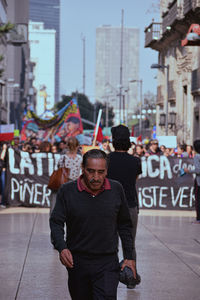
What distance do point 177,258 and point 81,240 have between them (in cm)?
526

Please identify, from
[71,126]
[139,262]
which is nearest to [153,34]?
[71,126]

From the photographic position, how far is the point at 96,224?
193 inches

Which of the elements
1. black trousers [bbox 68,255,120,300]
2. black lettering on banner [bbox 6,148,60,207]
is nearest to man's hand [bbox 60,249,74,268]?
black trousers [bbox 68,255,120,300]

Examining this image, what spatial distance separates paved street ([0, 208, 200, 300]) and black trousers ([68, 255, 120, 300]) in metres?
2.55

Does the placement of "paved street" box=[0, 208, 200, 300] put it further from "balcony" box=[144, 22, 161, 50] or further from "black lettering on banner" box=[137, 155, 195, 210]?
"balcony" box=[144, 22, 161, 50]

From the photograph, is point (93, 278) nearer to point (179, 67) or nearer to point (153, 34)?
point (179, 67)

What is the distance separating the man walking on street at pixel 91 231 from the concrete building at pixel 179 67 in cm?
2863

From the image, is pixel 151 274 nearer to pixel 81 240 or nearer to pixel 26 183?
pixel 81 240

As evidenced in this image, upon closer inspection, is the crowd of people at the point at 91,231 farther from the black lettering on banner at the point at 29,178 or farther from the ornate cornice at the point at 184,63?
the ornate cornice at the point at 184,63

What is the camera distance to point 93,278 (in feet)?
16.0

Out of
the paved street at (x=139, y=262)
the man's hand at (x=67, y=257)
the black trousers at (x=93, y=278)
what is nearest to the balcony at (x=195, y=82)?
the paved street at (x=139, y=262)

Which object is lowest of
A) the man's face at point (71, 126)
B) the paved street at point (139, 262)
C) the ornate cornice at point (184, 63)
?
the paved street at point (139, 262)

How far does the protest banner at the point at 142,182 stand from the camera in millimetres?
17688

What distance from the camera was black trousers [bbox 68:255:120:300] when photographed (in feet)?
15.9
